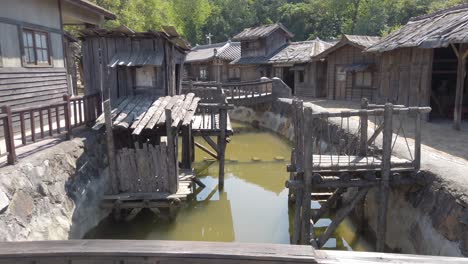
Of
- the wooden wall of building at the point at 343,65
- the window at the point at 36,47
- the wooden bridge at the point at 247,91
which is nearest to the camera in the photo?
the window at the point at 36,47

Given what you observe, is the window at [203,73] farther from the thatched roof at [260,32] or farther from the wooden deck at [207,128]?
the wooden deck at [207,128]

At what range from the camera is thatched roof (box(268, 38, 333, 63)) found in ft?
83.8

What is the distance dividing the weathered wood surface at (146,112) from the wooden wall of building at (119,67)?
1.81 ft

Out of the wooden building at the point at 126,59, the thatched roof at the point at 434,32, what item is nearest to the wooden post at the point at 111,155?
the wooden building at the point at 126,59

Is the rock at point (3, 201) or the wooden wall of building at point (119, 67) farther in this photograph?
the wooden wall of building at point (119, 67)

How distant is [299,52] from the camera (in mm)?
27156

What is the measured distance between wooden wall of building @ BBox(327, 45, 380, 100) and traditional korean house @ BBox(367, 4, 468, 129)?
5454mm

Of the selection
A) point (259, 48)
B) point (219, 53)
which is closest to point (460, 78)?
point (259, 48)

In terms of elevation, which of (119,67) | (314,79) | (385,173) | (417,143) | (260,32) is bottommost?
(385,173)

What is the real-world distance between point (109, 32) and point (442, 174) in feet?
30.9

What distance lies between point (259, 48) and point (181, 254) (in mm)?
28987

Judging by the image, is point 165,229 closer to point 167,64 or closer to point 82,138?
point 82,138

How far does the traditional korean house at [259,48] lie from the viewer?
95.0 feet

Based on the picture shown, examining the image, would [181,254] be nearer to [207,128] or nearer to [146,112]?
[146,112]
